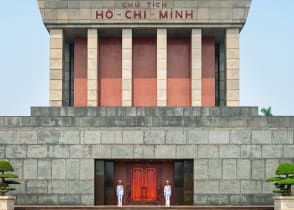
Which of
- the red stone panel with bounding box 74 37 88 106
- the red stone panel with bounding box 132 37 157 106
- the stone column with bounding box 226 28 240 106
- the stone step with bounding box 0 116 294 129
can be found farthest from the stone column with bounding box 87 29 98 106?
the stone column with bounding box 226 28 240 106

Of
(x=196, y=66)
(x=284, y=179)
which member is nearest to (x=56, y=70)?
(x=196, y=66)

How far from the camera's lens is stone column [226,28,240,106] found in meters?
42.2

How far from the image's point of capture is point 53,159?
35.2 metres

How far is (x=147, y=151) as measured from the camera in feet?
116

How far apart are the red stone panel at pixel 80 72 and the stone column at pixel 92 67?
1.14 m

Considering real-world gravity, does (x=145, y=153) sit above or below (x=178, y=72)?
below

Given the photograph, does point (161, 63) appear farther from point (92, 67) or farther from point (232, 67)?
point (232, 67)

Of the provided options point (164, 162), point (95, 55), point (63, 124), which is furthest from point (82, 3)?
point (164, 162)

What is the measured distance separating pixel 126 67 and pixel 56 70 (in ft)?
14.6

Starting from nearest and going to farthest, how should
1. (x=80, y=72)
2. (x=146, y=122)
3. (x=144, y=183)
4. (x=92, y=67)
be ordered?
1. (x=146, y=122)
2. (x=144, y=183)
3. (x=92, y=67)
4. (x=80, y=72)

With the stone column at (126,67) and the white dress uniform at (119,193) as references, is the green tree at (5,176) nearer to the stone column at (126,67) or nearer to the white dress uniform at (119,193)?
the white dress uniform at (119,193)

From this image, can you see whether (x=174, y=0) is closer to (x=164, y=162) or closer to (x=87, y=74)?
(x=87, y=74)

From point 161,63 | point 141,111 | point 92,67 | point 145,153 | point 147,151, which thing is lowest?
point 145,153

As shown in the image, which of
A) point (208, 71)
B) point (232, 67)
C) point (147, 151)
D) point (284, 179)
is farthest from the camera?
point (208, 71)
